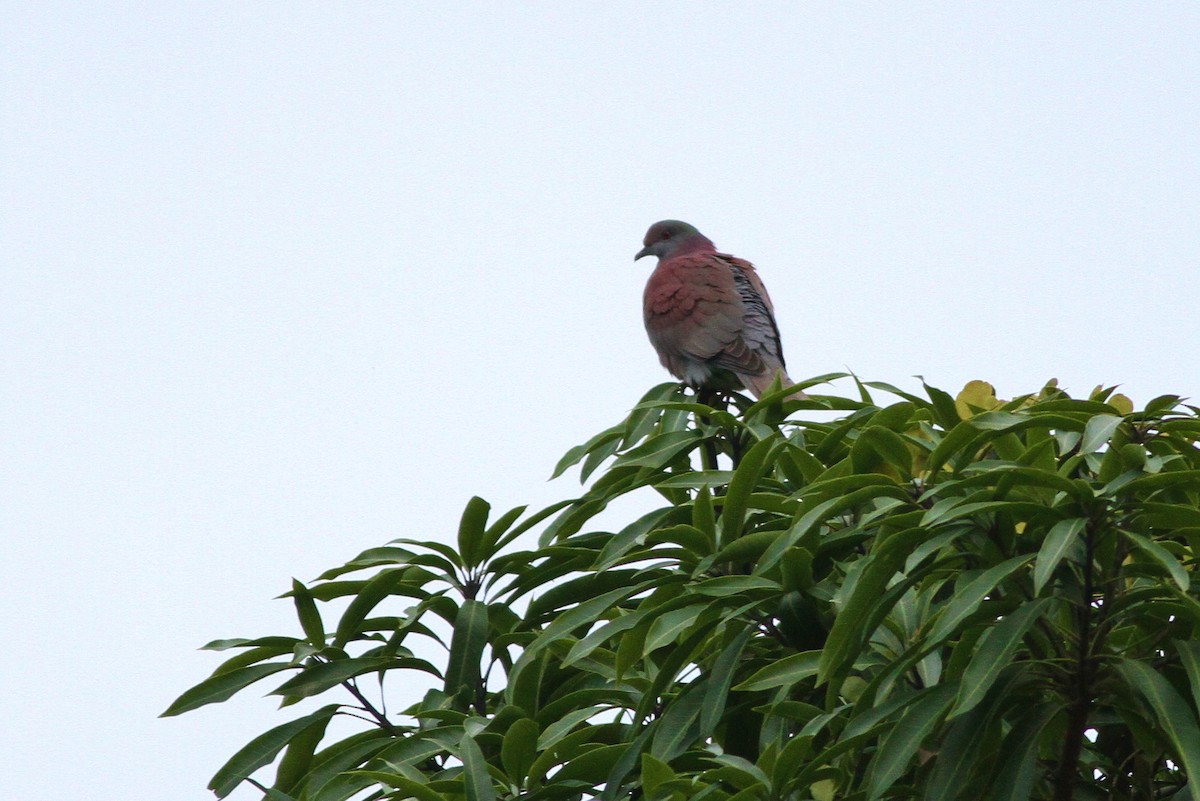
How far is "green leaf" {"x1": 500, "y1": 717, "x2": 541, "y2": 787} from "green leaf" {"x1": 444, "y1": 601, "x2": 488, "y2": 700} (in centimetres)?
59

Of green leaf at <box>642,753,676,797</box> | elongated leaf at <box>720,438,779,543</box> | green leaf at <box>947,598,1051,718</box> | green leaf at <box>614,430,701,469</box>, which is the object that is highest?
green leaf at <box>614,430,701,469</box>

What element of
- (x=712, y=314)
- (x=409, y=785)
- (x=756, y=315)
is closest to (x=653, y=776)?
(x=409, y=785)

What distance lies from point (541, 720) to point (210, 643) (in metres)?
0.94

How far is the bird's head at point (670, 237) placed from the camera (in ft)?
25.7

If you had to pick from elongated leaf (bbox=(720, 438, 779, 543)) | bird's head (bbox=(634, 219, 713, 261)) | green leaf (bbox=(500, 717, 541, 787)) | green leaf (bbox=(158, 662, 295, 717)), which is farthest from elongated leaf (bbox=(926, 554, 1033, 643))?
bird's head (bbox=(634, 219, 713, 261))

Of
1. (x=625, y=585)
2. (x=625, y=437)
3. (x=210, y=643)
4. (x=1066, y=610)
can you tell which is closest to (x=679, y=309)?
(x=625, y=437)

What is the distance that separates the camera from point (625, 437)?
4.24 metres

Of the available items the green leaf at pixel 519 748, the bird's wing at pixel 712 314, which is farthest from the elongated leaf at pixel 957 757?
the bird's wing at pixel 712 314

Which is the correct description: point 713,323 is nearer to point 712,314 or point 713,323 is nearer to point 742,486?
point 712,314

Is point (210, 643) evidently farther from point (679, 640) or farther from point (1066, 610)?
point (1066, 610)

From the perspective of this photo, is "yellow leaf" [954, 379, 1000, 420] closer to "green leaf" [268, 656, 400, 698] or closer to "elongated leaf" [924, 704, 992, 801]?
"elongated leaf" [924, 704, 992, 801]

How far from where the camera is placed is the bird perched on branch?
642 cm

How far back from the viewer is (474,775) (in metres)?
2.89

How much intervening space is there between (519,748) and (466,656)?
0.65m
